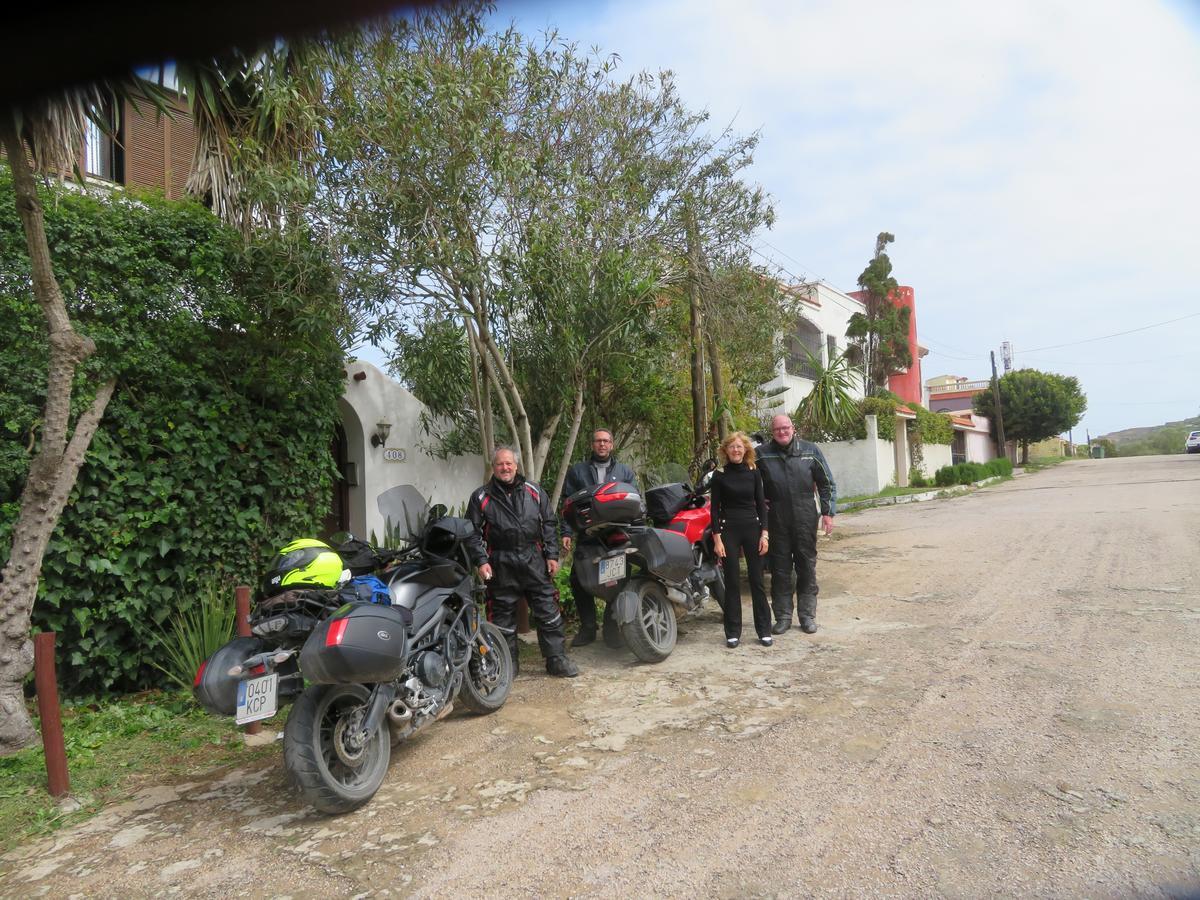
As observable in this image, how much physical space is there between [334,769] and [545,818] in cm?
105

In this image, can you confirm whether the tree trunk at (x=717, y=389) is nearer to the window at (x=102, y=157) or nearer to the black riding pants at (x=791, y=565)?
the black riding pants at (x=791, y=565)

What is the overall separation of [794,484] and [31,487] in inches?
207

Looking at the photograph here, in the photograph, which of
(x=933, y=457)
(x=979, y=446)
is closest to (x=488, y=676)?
(x=933, y=457)

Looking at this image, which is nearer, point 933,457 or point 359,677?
point 359,677

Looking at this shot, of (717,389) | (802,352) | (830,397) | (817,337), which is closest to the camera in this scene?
(717,389)

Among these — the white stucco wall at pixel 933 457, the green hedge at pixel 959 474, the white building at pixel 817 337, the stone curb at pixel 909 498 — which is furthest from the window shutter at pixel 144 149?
the white stucco wall at pixel 933 457

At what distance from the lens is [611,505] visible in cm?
572

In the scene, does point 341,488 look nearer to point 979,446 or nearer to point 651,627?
point 651,627

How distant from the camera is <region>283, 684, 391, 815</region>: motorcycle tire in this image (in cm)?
343

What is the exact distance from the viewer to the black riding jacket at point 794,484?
6441 millimetres

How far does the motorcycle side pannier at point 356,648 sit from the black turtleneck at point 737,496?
123 inches

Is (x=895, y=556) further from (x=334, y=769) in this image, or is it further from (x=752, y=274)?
(x=334, y=769)

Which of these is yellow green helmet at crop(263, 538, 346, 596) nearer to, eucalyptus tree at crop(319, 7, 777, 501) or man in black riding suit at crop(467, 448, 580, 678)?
man in black riding suit at crop(467, 448, 580, 678)

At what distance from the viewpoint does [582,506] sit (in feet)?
19.5
